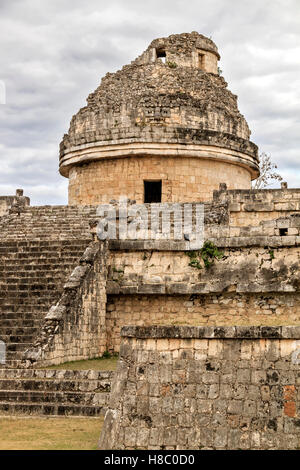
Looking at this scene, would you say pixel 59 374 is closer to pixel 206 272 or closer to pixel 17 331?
pixel 17 331

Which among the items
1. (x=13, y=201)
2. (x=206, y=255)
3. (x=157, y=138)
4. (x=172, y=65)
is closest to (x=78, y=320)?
(x=206, y=255)

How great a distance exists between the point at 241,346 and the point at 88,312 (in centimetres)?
625

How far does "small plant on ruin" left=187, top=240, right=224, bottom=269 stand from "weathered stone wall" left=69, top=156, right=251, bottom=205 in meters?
7.34

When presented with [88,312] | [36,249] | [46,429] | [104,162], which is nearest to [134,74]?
[104,162]

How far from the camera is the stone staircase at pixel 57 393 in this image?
1020 centimetres

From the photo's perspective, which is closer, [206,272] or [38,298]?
[206,272]

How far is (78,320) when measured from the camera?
1330 centimetres

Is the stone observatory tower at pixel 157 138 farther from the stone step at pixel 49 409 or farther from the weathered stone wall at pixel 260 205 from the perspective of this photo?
the stone step at pixel 49 409

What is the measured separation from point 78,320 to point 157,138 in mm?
9043

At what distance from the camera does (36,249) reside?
15.9m

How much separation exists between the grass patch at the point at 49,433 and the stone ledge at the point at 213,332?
1445mm

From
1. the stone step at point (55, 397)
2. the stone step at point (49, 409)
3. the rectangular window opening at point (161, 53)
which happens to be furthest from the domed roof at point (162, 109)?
the stone step at point (49, 409)

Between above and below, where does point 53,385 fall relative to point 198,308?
below

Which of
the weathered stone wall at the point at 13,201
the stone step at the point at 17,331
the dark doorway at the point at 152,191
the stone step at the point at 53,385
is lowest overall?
the stone step at the point at 53,385
